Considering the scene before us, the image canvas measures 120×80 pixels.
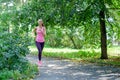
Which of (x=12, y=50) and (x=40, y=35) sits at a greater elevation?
(x=40, y=35)

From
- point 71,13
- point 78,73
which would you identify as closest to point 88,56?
point 71,13

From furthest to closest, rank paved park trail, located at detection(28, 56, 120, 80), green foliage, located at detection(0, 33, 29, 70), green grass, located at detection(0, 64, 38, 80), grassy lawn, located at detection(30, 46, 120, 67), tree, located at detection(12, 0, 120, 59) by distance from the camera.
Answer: grassy lawn, located at detection(30, 46, 120, 67), tree, located at detection(12, 0, 120, 59), paved park trail, located at detection(28, 56, 120, 80), green foliage, located at detection(0, 33, 29, 70), green grass, located at detection(0, 64, 38, 80)

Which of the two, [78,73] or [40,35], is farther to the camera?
[40,35]

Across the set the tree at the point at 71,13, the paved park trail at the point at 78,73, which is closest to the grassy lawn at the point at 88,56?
the tree at the point at 71,13

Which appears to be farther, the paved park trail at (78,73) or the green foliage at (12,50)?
the paved park trail at (78,73)

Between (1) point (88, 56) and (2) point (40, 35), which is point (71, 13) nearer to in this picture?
(2) point (40, 35)

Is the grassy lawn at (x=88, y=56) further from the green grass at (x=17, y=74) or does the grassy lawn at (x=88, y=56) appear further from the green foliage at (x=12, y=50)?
the green foliage at (x=12, y=50)

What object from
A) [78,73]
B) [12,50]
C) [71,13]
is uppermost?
[71,13]

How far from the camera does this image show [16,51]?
11195 millimetres

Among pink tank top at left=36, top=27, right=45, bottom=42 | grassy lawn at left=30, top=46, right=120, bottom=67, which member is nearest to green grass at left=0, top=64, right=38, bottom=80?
pink tank top at left=36, top=27, right=45, bottom=42

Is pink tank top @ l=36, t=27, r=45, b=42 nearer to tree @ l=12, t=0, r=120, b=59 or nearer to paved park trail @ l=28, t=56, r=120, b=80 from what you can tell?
paved park trail @ l=28, t=56, r=120, b=80

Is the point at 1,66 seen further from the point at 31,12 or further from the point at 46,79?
the point at 31,12

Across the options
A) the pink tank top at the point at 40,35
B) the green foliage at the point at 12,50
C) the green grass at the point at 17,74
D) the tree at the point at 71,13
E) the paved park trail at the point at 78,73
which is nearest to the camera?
the green grass at the point at 17,74

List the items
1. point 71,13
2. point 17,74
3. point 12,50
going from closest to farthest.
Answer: point 17,74 < point 12,50 < point 71,13
